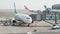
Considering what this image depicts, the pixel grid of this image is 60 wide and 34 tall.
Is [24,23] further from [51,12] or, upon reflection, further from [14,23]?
[51,12]

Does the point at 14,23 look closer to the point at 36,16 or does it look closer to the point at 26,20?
the point at 26,20

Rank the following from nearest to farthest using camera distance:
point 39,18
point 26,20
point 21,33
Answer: point 21,33 → point 26,20 → point 39,18

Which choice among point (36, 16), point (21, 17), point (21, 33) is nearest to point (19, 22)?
point (21, 17)

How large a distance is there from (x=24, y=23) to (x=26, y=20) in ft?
2.14

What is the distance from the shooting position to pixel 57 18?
31.0 m

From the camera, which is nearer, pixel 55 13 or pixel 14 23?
pixel 14 23

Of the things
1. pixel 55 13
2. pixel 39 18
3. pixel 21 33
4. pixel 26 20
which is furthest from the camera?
pixel 39 18

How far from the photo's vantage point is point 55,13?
30531mm

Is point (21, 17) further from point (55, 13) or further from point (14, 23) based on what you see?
point (55, 13)

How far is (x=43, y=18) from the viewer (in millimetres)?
32438

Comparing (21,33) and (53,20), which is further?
(53,20)

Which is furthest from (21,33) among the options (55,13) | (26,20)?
(55,13)

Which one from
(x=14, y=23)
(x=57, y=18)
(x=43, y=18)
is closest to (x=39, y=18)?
(x=43, y=18)

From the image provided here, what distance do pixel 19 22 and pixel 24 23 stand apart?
45.3 inches
